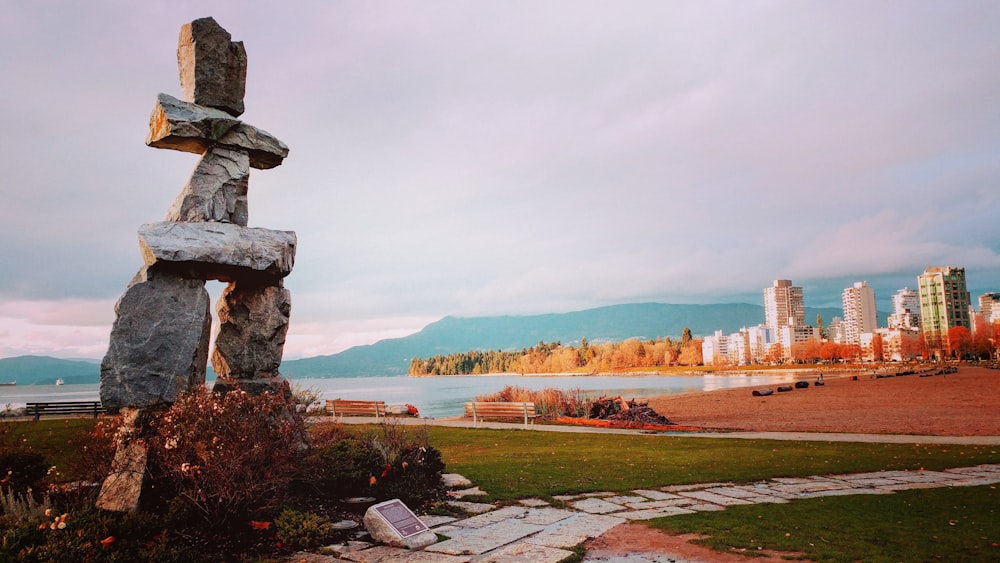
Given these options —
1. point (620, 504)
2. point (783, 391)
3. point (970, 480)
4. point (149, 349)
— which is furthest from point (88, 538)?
point (783, 391)

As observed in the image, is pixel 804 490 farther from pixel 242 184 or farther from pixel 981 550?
pixel 242 184

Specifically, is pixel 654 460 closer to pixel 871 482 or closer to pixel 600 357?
pixel 871 482

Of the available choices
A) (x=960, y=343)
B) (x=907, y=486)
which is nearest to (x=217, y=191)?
(x=907, y=486)

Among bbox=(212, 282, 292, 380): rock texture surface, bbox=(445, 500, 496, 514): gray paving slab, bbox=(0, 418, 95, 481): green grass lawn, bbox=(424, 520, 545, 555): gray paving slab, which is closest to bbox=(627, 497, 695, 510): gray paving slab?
bbox=(424, 520, 545, 555): gray paving slab

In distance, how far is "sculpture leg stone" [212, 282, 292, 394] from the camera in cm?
810

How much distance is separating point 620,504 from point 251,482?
15.5ft

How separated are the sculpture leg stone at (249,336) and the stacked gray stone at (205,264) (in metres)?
0.01

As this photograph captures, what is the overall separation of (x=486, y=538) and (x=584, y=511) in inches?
69.4

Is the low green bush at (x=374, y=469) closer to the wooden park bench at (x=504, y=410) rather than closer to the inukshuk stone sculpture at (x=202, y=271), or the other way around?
the inukshuk stone sculpture at (x=202, y=271)

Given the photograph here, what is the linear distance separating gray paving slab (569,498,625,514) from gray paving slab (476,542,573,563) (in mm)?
1864

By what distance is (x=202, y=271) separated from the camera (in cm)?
735

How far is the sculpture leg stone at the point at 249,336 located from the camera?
8102mm

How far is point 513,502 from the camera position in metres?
8.32

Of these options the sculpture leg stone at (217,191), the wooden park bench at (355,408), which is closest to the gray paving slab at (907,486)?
the sculpture leg stone at (217,191)
